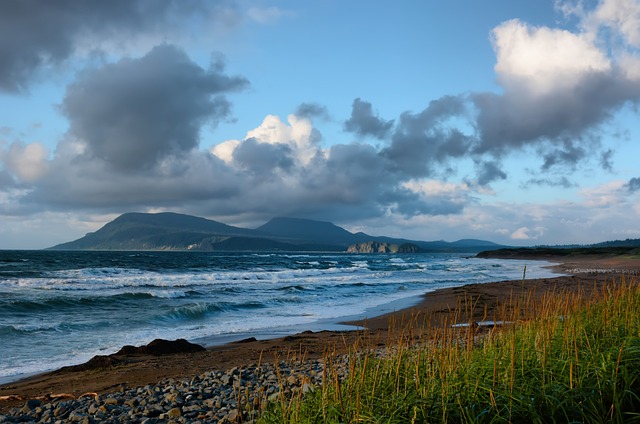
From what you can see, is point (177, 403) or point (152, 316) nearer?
point (177, 403)

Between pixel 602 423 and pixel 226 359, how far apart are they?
866 centimetres

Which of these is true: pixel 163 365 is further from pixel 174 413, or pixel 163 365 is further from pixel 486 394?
pixel 486 394

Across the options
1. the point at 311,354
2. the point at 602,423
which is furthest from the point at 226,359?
the point at 602,423

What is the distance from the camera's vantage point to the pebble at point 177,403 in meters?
6.14

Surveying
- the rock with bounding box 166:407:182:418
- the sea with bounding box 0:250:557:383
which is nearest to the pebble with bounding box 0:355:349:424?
the rock with bounding box 166:407:182:418

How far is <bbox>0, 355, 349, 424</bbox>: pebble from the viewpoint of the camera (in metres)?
6.14

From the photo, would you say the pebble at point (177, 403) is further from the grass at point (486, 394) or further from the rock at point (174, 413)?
the grass at point (486, 394)

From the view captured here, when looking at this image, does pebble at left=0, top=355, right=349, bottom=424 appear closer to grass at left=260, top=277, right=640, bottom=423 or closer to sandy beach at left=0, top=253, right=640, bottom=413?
sandy beach at left=0, top=253, right=640, bottom=413

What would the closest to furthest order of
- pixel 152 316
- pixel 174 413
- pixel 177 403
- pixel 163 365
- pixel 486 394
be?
pixel 486 394 < pixel 174 413 < pixel 177 403 < pixel 163 365 < pixel 152 316

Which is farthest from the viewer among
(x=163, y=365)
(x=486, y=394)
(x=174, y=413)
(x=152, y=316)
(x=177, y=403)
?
(x=152, y=316)

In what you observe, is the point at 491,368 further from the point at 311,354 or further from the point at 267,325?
the point at 267,325

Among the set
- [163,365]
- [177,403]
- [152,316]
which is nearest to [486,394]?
[177,403]

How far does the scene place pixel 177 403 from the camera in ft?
22.3

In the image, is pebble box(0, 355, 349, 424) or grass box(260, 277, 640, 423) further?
pebble box(0, 355, 349, 424)
